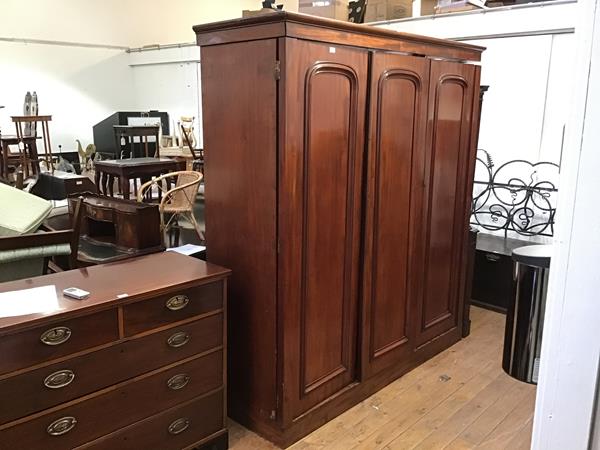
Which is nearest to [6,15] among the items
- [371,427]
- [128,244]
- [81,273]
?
[128,244]

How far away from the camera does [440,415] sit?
9.13 feet

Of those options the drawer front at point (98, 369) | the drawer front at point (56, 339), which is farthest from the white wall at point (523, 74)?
the drawer front at point (56, 339)

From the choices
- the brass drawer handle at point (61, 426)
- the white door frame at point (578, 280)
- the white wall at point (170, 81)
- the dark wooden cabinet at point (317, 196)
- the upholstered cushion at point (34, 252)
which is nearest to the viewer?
the white door frame at point (578, 280)

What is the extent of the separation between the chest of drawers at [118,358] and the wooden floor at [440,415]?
1.53 ft

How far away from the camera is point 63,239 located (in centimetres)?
266

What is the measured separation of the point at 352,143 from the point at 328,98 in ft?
0.88

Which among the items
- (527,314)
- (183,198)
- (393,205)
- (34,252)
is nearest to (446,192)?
(393,205)

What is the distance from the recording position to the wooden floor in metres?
2.54

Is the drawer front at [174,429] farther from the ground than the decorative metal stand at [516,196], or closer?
closer

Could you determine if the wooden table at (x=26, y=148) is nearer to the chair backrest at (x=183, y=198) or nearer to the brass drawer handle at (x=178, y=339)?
the chair backrest at (x=183, y=198)

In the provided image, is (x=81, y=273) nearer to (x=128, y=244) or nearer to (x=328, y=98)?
(x=128, y=244)

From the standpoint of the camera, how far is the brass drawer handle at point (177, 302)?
2135mm

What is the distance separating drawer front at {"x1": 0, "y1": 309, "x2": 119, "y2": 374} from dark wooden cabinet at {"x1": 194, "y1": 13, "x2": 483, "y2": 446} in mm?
712

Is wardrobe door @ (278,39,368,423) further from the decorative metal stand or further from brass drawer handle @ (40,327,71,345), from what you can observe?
the decorative metal stand
